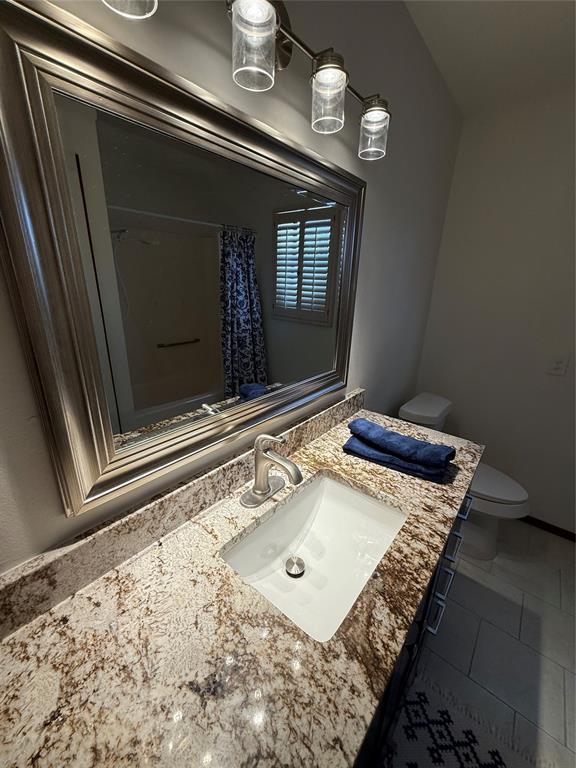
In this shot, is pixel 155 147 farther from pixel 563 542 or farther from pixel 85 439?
pixel 563 542

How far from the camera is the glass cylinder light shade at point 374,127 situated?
854 mm

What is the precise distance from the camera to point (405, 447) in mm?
996

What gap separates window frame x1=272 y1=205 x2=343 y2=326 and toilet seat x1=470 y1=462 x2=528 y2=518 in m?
1.21

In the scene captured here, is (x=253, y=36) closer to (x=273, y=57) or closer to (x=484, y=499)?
(x=273, y=57)

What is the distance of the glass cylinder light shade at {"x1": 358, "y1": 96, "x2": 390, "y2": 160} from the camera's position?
854mm

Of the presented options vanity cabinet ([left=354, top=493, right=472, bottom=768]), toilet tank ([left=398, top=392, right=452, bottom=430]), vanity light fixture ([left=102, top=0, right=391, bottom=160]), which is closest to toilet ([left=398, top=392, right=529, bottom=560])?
toilet tank ([left=398, top=392, right=452, bottom=430])

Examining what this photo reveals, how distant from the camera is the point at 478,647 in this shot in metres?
1.32

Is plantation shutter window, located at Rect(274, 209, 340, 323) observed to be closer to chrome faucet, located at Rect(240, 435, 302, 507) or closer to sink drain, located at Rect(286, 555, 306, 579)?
chrome faucet, located at Rect(240, 435, 302, 507)


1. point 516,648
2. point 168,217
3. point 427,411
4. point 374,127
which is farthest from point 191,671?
point 427,411

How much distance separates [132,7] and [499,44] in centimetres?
162

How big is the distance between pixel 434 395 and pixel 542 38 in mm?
1727

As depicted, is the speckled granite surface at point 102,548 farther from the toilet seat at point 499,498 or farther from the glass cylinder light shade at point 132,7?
the toilet seat at point 499,498

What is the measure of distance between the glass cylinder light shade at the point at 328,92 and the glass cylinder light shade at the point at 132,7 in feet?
1.34

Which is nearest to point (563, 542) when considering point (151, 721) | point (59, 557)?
point (151, 721)
